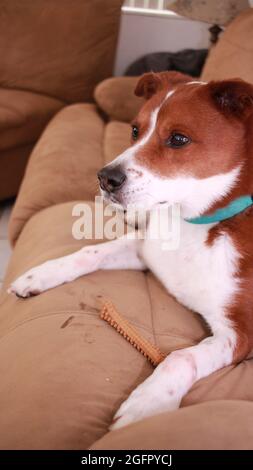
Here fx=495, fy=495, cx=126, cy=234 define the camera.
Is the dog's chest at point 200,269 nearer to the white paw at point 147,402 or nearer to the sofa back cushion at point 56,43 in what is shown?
the white paw at point 147,402

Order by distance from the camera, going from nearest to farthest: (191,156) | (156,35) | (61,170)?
(191,156) → (61,170) → (156,35)

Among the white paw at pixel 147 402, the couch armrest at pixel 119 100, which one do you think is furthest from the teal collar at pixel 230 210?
the couch armrest at pixel 119 100

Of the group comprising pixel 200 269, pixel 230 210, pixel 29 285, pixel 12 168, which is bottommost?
pixel 12 168

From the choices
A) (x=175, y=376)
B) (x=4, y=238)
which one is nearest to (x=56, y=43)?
(x=4, y=238)

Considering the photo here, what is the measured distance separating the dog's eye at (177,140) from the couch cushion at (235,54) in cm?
71

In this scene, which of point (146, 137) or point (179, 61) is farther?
point (179, 61)

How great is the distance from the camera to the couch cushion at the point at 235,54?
A: 5.88 ft

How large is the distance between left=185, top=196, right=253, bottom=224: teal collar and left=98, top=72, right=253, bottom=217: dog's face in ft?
0.09

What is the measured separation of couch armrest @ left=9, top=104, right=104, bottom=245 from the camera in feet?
5.83

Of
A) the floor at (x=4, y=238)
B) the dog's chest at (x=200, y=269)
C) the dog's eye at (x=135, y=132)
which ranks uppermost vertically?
the dog's eye at (x=135, y=132)

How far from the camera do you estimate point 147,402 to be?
3.00 ft

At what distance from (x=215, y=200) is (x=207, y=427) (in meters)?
0.60

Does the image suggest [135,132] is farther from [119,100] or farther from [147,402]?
[119,100]

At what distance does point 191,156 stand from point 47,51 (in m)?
1.97
